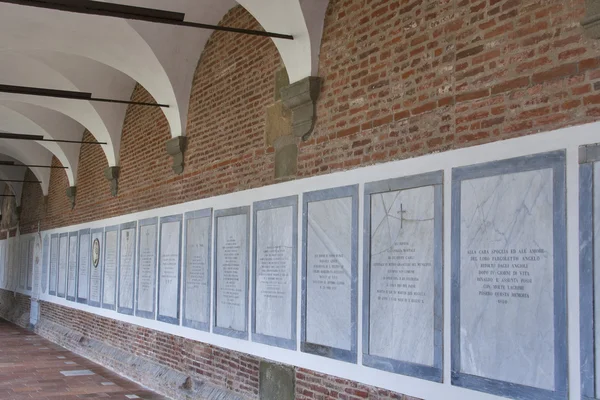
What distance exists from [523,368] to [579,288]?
22.6 inches

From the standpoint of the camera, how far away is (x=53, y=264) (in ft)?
51.6

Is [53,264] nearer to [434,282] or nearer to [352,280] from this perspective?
[352,280]

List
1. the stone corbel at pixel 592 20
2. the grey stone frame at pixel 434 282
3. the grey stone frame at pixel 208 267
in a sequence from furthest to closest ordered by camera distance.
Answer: the grey stone frame at pixel 208 267, the grey stone frame at pixel 434 282, the stone corbel at pixel 592 20

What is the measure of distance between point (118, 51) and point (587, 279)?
6.61 m

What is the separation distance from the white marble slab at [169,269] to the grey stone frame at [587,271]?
5.90m

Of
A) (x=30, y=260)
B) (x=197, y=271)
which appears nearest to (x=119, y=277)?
(x=197, y=271)

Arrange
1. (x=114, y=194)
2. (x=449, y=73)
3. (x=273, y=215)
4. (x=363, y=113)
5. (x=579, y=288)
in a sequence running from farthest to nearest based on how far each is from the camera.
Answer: (x=114, y=194), (x=273, y=215), (x=363, y=113), (x=449, y=73), (x=579, y=288)

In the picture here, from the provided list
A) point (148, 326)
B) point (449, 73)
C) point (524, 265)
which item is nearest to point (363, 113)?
point (449, 73)

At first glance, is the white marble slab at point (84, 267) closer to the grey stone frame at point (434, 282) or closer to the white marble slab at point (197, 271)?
the white marble slab at point (197, 271)

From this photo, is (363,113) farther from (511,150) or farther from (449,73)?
(511,150)

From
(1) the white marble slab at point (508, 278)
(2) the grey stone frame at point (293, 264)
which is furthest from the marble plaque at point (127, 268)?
(1) the white marble slab at point (508, 278)

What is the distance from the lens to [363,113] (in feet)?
18.0

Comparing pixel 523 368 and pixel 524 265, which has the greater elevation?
pixel 524 265

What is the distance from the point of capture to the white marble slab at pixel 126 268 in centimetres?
1055
